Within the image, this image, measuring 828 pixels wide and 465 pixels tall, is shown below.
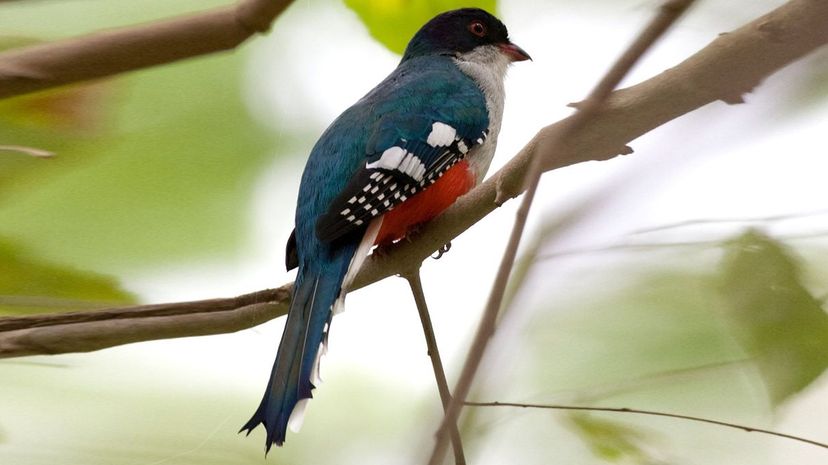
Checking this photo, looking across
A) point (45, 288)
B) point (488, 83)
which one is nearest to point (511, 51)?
point (488, 83)

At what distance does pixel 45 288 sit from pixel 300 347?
49 cm

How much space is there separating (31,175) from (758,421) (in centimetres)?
133

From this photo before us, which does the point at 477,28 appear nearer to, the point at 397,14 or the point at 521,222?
the point at 397,14

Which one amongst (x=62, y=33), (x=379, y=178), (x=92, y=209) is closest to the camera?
(x=62, y=33)

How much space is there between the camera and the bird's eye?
122 inches

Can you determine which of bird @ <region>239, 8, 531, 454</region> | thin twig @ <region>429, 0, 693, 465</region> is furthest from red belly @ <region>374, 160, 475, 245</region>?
thin twig @ <region>429, 0, 693, 465</region>

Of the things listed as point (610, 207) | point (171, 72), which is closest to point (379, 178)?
point (171, 72)

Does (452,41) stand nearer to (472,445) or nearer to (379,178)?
(379,178)

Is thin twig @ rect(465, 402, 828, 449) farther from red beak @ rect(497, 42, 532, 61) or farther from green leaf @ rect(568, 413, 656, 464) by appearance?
red beak @ rect(497, 42, 532, 61)

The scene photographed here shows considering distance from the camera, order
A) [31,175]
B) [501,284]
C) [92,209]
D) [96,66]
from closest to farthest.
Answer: [501,284], [96,66], [31,175], [92,209]

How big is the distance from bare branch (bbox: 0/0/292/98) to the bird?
67cm

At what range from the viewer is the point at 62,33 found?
81.8 inches

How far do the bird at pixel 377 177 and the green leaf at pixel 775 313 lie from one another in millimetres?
767

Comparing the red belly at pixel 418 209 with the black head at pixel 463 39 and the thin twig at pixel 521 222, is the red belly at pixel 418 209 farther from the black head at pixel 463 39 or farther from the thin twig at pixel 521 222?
the thin twig at pixel 521 222
